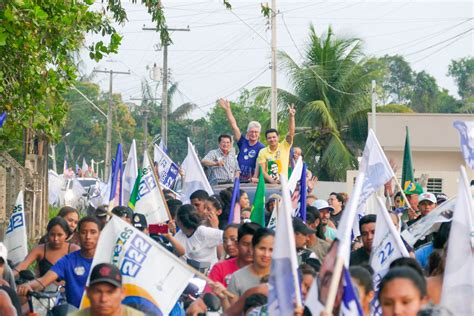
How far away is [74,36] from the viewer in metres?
19.0

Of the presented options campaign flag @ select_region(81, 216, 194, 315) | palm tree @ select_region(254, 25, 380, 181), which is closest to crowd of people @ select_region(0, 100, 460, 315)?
campaign flag @ select_region(81, 216, 194, 315)

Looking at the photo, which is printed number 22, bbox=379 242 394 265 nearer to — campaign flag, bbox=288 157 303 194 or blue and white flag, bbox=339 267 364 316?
blue and white flag, bbox=339 267 364 316

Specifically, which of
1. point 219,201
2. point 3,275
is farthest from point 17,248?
point 3,275

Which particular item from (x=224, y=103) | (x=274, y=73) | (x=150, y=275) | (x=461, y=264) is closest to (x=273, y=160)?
(x=224, y=103)

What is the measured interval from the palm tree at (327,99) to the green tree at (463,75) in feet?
252

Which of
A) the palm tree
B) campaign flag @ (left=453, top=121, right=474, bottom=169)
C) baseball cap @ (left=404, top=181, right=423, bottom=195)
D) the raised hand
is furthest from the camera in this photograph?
the palm tree

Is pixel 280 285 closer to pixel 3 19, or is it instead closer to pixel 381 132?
pixel 3 19

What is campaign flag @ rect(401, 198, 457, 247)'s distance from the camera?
A: 12867 millimetres

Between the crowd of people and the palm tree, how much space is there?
32.4 meters

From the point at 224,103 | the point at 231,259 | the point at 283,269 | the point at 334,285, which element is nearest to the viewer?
the point at 334,285

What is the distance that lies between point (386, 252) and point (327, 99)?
4119 centimetres

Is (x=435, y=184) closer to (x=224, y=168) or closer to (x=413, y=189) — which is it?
(x=413, y=189)

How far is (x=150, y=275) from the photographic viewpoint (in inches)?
406

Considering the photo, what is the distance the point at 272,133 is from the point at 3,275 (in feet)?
24.5
